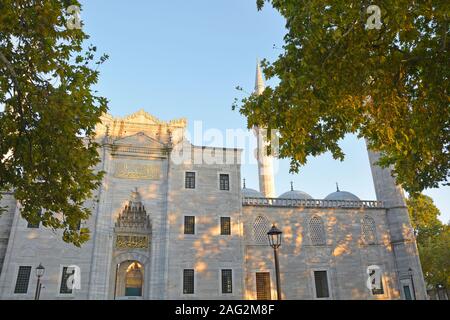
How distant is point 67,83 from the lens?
356 inches

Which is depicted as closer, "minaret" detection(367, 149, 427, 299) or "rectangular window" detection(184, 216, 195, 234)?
"rectangular window" detection(184, 216, 195, 234)

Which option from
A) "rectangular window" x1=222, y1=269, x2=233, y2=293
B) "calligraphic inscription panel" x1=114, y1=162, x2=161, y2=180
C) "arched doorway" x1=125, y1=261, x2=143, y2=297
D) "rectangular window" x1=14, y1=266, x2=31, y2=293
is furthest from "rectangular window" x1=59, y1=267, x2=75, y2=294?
"rectangular window" x1=222, y1=269, x2=233, y2=293

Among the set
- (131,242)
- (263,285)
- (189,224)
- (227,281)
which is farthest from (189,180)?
(263,285)

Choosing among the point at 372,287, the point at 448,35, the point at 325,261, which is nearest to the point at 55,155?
the point at 448,35

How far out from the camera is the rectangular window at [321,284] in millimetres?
24641

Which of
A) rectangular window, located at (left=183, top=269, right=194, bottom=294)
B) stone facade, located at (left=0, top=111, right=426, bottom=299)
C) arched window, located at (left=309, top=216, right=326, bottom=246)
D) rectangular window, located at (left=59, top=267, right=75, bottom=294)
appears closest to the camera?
rectangular window, located at (left=59, top=267, right=75, bottom=294)

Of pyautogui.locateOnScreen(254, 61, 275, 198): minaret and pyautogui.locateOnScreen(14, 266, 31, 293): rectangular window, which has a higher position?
pyautogui.locateOnScreen(254, 61, 275, 198): minaret

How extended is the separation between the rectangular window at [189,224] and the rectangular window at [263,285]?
18.4 feet

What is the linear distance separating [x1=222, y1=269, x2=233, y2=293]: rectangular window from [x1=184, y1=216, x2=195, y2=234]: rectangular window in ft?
11.0

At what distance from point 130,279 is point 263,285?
903cm

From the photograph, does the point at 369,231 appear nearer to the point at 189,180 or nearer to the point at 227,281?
the point at 227,281

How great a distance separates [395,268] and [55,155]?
2556 centimetres

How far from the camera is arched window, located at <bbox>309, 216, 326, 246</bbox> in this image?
25902mm

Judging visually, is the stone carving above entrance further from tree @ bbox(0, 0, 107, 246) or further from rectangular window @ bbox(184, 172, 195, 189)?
tree @ bbox(0, 0, 107, 246)
